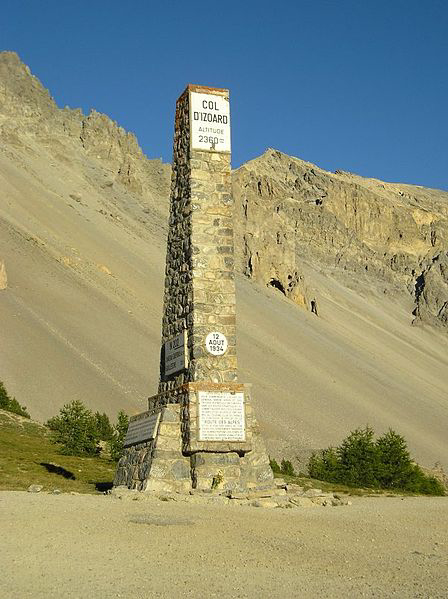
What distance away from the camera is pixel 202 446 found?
15906mm

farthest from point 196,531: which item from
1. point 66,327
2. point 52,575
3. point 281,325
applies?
point 281,325

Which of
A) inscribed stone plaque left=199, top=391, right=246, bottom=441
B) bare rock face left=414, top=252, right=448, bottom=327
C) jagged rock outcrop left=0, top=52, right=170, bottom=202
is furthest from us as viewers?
bare rock face left=414, top=252, right=448, bottom=327

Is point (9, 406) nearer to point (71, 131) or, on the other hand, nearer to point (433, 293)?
point (71, 131)

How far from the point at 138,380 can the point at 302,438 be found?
10.2m

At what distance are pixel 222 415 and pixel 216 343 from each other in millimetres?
1356

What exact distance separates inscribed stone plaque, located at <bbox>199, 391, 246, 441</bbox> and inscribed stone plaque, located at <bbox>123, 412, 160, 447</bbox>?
906mm

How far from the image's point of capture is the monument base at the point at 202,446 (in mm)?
15750

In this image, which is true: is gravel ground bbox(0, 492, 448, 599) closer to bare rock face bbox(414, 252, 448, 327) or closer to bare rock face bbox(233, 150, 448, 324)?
bare rock face bbox(233, 150, 448, 324)

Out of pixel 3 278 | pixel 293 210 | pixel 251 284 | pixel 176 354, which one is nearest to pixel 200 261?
pixel 176 354

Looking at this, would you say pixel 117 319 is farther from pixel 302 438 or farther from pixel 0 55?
pixel 0 55

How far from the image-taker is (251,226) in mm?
110812

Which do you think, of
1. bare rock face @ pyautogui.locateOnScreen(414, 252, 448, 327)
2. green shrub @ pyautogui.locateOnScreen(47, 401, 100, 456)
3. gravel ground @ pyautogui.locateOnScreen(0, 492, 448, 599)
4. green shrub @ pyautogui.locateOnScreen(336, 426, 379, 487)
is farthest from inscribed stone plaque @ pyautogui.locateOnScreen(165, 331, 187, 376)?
bare rock face @ pyautogui.locateOnScreen(414, 252, 448, 327)

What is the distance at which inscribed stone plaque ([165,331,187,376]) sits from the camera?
1689 centimetres

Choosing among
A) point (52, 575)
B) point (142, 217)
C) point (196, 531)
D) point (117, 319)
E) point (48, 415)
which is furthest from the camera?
point (142, 217)
